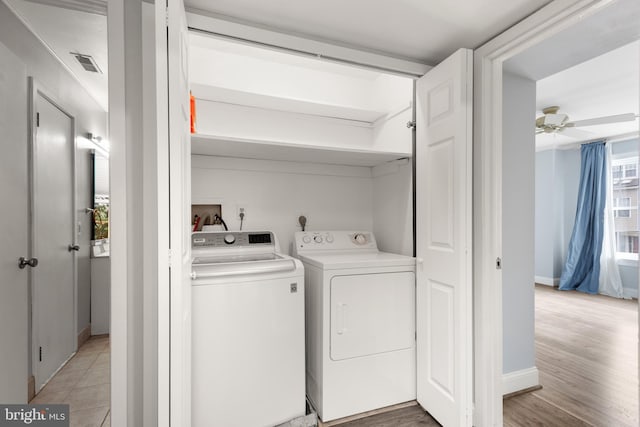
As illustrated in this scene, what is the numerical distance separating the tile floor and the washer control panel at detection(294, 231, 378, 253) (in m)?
1.57

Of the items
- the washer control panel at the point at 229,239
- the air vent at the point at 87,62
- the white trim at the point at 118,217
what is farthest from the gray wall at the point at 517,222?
the air vent at the point at 87,62

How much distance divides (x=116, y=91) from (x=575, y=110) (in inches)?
185

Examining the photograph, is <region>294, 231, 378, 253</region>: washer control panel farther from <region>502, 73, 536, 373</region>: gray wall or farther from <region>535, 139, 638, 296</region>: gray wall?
<region>535, 139, 638, 296</region>: gray wall

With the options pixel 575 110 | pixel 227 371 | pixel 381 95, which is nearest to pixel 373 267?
pixel 227 371

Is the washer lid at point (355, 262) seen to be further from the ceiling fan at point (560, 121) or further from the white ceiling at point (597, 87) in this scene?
the ceiling fan at point (560, 121)

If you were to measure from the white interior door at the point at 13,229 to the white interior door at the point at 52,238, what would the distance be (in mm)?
135

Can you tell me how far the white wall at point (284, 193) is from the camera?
2203mm

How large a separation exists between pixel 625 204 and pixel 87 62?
7.05m

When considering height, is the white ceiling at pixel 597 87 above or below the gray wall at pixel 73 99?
above

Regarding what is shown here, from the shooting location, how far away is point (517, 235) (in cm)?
211

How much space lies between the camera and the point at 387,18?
5.02ft

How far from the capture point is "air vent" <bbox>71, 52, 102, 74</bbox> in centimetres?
196

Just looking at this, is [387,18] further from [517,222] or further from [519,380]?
[519,380]

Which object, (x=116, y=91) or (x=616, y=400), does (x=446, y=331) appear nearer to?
(x=616, y=400)
